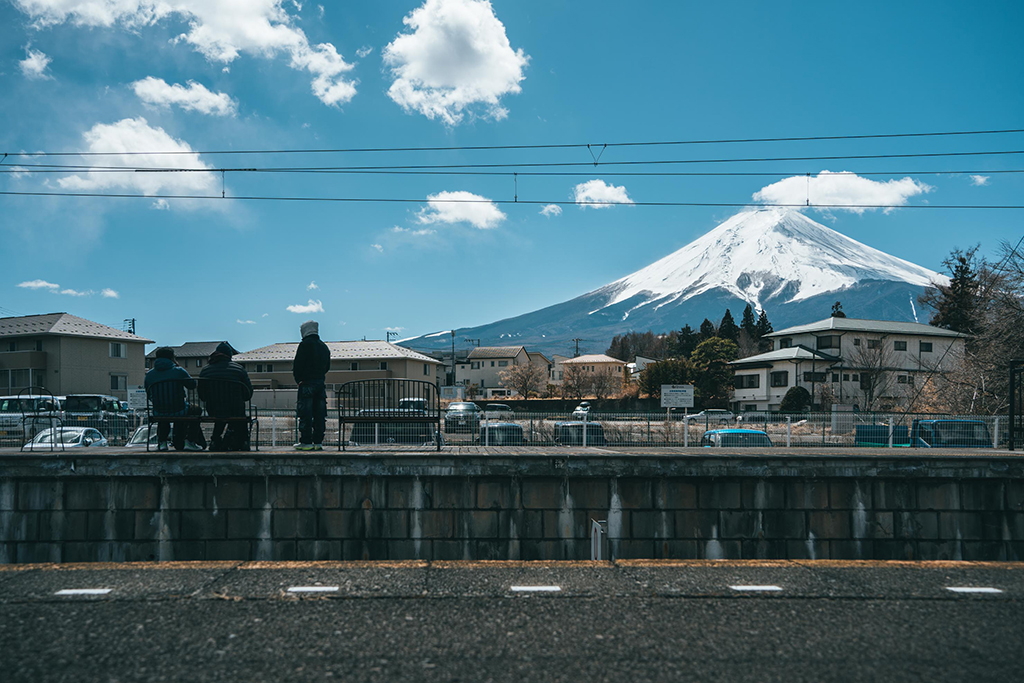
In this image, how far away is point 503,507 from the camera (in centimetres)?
930

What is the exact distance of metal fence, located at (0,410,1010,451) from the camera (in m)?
17.0

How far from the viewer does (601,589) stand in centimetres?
470

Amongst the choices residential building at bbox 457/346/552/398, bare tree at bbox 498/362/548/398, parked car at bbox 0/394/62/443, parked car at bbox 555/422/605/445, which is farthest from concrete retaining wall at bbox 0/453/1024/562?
residential building at bbox 457/346/552/398

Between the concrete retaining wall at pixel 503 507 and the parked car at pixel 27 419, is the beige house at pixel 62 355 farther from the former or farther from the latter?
the concrete retaining wall at pixel 503 507

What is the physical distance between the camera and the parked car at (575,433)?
60.0 feet

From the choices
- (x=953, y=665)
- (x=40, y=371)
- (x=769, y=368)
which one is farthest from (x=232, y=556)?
(x=769, y=368)

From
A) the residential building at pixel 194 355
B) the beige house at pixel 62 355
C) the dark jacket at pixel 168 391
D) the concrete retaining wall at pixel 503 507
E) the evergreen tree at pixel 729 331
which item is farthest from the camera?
the evergreen tree at pixel 729 331

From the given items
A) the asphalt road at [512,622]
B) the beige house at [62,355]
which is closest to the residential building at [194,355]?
the beige house at [62,355]

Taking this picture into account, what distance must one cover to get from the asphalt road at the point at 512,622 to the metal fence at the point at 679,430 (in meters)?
9.23

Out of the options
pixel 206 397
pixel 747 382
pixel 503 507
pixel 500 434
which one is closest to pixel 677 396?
pixel 500 434

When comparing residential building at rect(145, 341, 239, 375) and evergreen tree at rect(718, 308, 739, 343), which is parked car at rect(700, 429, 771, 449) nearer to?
residential building at rect(145, 341, 239, 375)

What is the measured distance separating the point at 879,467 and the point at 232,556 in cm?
867

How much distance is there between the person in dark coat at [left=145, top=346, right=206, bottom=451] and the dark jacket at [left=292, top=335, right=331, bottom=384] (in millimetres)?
1533

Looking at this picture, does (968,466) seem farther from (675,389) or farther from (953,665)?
(675,389)
